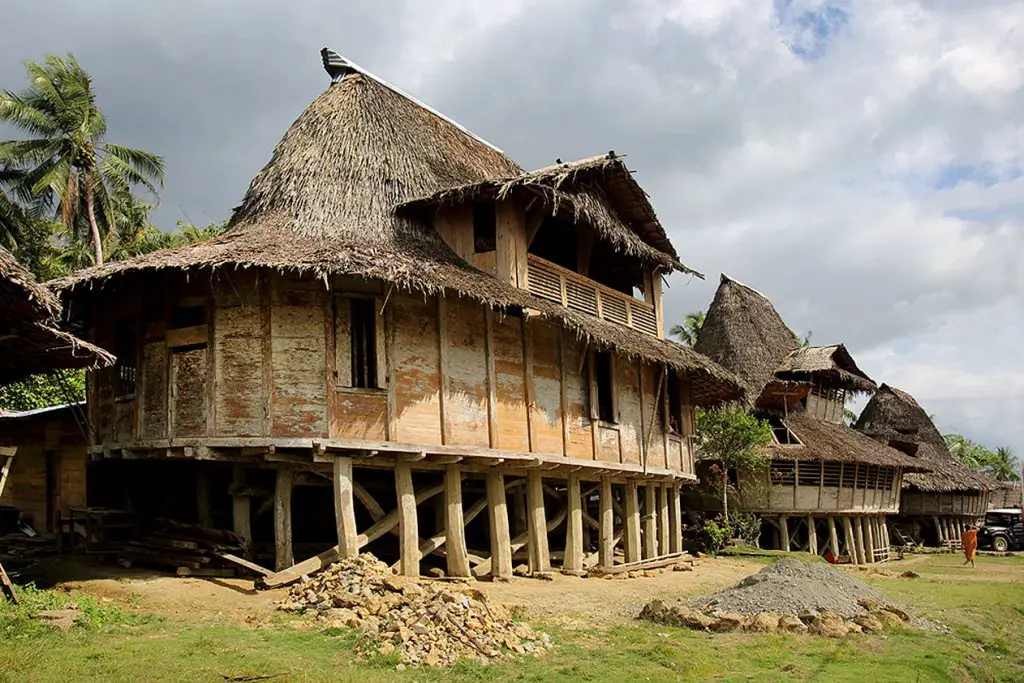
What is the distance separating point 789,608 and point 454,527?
554 cm

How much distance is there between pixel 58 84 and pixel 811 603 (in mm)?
28120

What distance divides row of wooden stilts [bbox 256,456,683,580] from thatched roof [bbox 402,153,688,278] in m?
4.72

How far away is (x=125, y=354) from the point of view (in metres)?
15.9

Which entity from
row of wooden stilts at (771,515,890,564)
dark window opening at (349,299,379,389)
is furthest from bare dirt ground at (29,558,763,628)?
row of wooden stilts at (771,515,890,564)

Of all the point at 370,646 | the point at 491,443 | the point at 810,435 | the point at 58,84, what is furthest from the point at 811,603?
the point at 58,84

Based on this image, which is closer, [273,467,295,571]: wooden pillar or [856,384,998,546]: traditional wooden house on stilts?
[273,467,295,571]: wooden pillar

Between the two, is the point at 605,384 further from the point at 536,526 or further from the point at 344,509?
the point at 344,509

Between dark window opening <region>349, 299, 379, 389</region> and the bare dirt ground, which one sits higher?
dark window opening <region>349, 299, 379, 389</region>

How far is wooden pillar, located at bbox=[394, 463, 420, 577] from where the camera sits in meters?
14.9

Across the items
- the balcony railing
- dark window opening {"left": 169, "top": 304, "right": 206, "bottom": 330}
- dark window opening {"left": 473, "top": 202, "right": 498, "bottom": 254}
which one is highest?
dark window opening {"left": 473, "top": 202, "right": 498, "bottom": 254}

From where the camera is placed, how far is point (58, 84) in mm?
31109

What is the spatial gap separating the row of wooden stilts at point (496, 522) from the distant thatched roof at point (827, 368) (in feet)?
44.1

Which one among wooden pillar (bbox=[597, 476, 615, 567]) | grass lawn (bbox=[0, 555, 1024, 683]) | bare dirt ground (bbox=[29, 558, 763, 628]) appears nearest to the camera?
grass lawn (bbox=[0, 555, 1024, 683])

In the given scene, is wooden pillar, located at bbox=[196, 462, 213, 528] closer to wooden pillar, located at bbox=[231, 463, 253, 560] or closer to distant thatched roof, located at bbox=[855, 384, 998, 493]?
wooden pillar, located at bbox=[231, 463, 253, 560]
